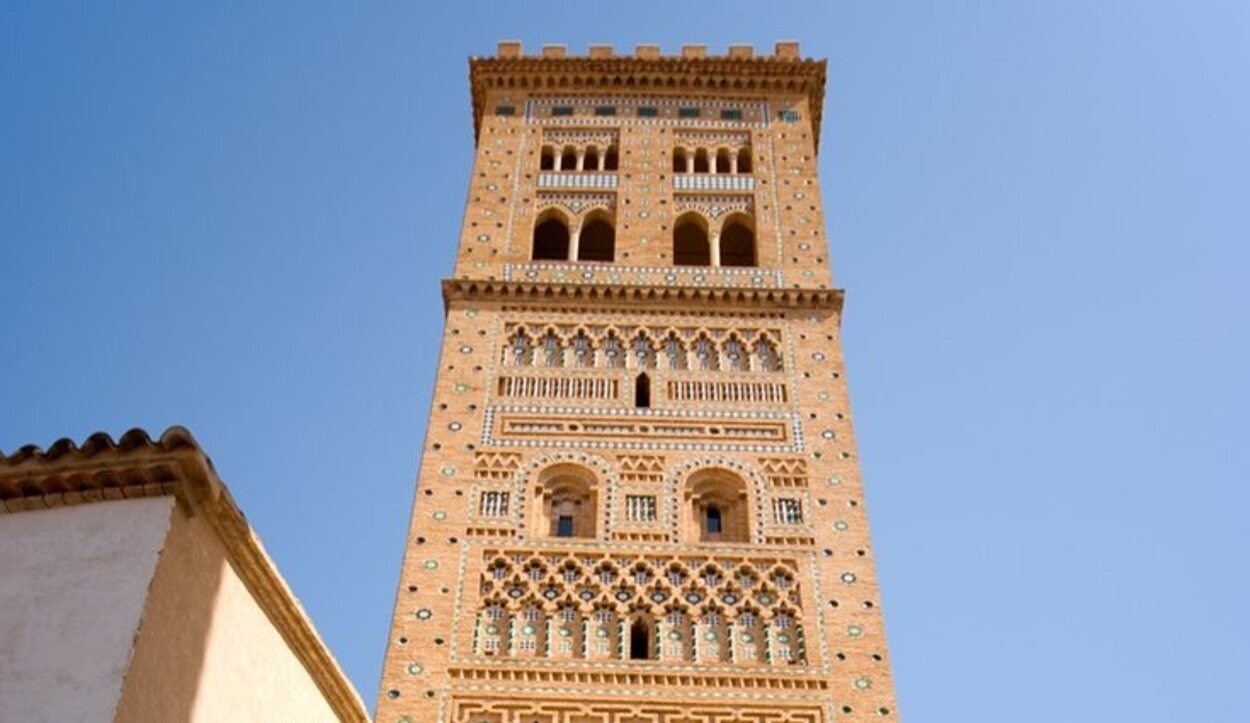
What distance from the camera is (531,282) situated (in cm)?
1181

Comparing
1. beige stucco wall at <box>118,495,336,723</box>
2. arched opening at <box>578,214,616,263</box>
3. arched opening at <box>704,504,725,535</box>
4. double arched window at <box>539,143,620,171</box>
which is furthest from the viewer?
double arched window at <box>539,143,620,171</box>

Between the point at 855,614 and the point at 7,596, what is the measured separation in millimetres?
5751

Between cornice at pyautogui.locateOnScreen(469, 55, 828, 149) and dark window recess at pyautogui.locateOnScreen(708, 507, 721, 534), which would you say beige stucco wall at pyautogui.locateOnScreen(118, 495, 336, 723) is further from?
cornice at pyautogui.locateOnScreen(469, 55, 828, 149)

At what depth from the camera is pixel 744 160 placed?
45.0ft

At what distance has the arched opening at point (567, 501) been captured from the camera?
1010 cm

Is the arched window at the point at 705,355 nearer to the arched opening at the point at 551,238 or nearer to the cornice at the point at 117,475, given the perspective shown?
the arched opening at the point at 551,238

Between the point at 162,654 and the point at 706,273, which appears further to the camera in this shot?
the point at 706,273

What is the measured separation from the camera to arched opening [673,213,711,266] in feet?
42.7

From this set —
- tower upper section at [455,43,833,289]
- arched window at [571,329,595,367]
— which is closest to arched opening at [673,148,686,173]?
tower upper section at [455,43,833,289]

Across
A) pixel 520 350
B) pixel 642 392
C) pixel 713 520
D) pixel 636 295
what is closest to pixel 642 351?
pixel 642 392

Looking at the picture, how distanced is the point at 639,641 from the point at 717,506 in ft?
4.47

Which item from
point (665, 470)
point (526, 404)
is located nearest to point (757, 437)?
point (665, 470)

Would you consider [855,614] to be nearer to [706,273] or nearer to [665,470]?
[665,470]

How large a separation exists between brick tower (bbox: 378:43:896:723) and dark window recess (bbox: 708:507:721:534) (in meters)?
0.01
